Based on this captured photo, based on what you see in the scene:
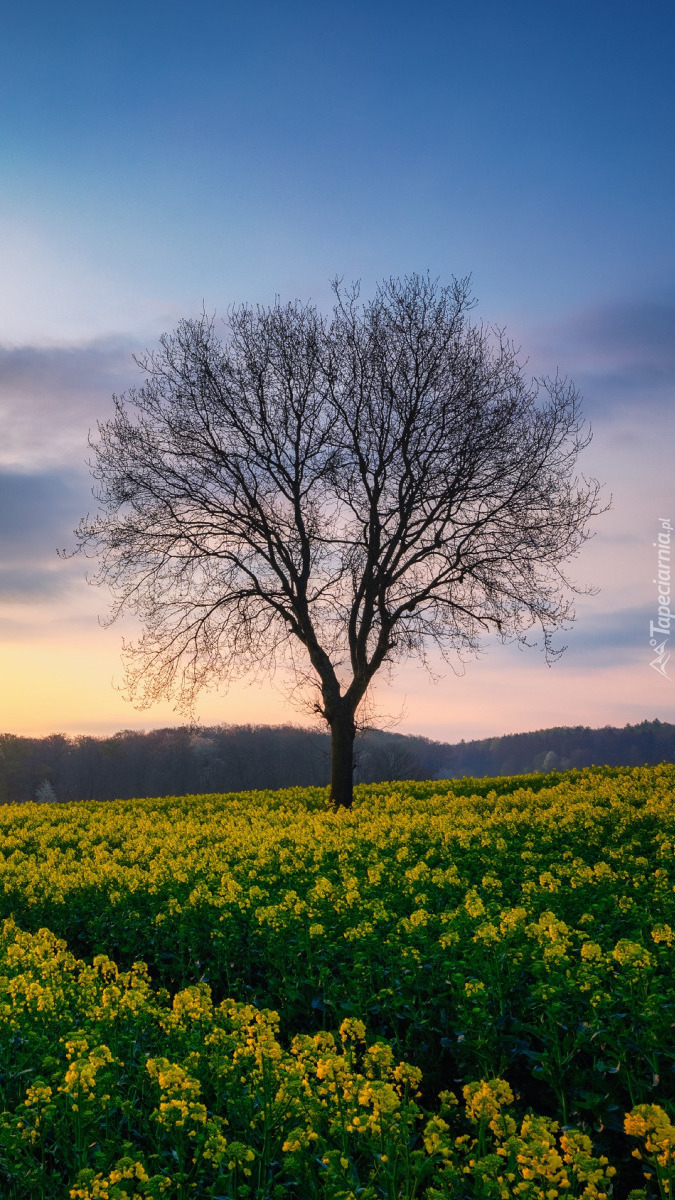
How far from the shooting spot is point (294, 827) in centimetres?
1334

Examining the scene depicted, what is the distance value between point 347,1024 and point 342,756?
15.3 metres

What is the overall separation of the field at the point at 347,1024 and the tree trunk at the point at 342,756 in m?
8.63

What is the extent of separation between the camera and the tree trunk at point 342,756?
2008cm

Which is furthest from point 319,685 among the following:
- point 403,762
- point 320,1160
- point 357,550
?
point 403,762

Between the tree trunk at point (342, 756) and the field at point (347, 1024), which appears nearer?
the field at point (347, 1024)

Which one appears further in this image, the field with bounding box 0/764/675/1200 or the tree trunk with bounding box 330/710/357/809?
the tree trunk with bounding box 330/710/357/809

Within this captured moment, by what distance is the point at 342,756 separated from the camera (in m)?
20.2

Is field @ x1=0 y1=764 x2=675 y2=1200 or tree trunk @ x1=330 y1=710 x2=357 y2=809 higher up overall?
tree trunk @ x1=330 y1=710 x2=357 y2=809

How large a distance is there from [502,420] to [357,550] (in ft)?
15.0

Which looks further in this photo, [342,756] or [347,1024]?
[342,756]

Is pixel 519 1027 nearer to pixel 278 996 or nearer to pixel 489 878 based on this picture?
pixel 278 996

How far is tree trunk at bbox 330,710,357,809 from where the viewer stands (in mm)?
20078

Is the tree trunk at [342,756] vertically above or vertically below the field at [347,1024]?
above

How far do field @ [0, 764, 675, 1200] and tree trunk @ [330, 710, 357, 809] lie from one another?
28.3ft
